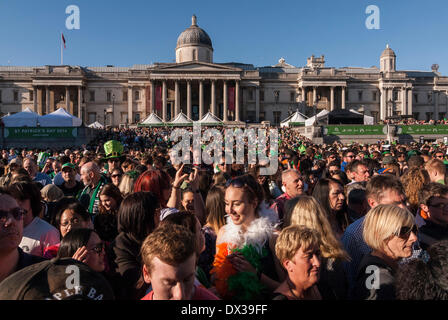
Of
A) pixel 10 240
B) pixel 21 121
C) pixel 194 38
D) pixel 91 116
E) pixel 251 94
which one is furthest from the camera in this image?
pixel 194 38

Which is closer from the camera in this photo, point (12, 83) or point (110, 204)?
point (110, 204)

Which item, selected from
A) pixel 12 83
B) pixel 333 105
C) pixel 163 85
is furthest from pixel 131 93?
pixel 333 105

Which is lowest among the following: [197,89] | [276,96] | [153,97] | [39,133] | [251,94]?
[39,133]

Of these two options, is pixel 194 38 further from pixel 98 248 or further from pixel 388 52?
pixel 98 248

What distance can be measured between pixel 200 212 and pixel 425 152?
37.5 ft

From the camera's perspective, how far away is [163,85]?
6300 centimetres

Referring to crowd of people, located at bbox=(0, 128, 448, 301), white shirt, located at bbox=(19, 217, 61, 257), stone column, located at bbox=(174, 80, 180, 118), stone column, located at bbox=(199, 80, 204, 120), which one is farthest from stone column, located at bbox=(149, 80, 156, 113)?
white shirt, located at bbox=(19, 217, 61, 257)

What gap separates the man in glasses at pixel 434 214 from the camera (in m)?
4.34

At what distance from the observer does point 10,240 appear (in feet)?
9.94

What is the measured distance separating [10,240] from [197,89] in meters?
64.8

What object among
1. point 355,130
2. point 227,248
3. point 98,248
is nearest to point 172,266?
point 98,248
